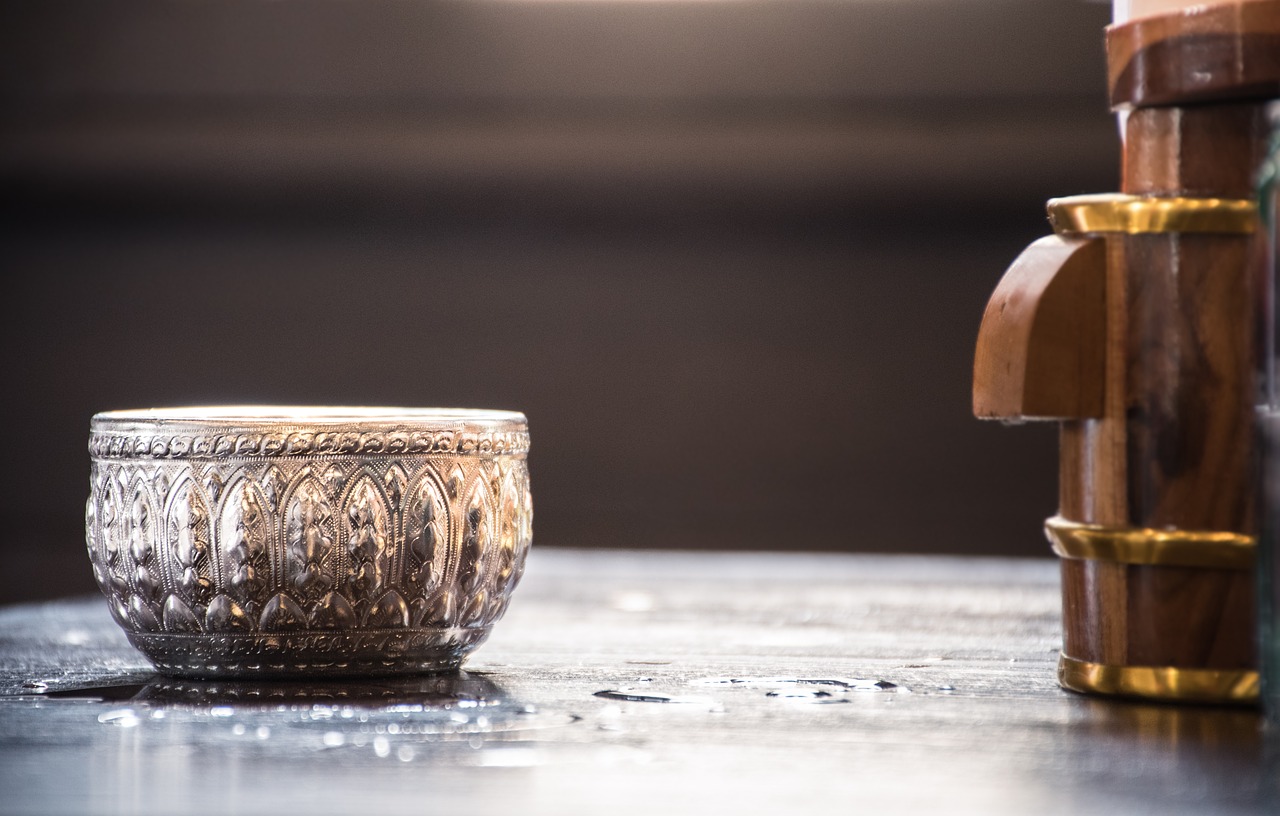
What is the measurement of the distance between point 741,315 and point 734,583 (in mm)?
1474

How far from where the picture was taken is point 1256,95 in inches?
20.7

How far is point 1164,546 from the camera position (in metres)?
0.52

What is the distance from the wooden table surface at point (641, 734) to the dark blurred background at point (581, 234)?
1.73m

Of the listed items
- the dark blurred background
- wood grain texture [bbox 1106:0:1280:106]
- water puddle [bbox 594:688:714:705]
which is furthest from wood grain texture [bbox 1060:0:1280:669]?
the dark blurred background

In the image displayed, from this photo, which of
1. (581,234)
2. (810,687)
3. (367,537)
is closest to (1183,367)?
(810,687)

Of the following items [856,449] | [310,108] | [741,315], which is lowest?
[856,449]

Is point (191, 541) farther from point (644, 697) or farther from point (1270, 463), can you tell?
point (1270, 463)

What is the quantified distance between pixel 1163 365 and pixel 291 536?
0.30 metres

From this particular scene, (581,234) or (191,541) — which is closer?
(191,541)

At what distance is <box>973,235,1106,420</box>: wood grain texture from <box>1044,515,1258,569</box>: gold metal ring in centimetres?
4

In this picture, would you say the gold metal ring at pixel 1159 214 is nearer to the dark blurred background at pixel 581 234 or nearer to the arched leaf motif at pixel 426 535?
the arched leaf motif at pixel 426 535

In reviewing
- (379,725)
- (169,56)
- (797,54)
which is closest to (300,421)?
(379,725)

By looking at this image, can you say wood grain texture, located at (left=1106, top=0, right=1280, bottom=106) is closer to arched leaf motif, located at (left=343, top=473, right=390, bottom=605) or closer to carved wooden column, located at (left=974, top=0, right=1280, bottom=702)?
carved wooden column, located at (left=974, top=0, right=1280, bottom=702)

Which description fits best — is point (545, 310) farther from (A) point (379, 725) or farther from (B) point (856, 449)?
(A) point (379, 725)
